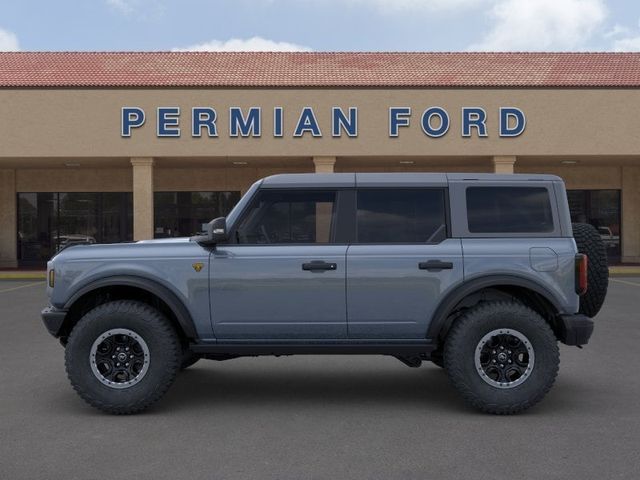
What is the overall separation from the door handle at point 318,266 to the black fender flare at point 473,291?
0.95 m

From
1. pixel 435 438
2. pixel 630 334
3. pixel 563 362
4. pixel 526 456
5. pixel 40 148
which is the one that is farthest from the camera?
pixel 40 148

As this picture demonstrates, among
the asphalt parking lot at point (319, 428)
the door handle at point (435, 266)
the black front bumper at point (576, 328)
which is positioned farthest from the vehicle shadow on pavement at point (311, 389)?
the door handle at point (435, 266)

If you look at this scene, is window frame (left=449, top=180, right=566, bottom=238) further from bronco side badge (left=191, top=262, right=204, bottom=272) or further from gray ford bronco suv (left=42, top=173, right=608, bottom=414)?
bronco side badge (left=191, top=262, right=204, bottom=272)

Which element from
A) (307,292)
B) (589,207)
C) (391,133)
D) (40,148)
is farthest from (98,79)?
(307,292)

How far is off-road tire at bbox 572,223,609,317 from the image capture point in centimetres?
625

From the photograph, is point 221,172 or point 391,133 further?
point 221,172

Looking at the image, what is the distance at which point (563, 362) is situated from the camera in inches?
322

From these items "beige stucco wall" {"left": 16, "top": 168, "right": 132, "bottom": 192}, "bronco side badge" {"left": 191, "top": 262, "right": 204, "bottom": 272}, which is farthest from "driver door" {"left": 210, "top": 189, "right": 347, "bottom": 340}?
"beige stucco wall" {"left": 16, "top": 168, "right": 132, "bottom": 192}

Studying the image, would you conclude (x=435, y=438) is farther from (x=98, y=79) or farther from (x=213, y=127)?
(x=98, y=79)

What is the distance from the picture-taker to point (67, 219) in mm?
29312

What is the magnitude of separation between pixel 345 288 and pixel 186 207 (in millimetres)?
23995

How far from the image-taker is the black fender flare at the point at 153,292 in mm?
5926

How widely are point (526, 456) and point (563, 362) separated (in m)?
3.71

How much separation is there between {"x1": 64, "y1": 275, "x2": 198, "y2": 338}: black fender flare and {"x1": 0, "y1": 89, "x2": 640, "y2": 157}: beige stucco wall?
19239 mm
